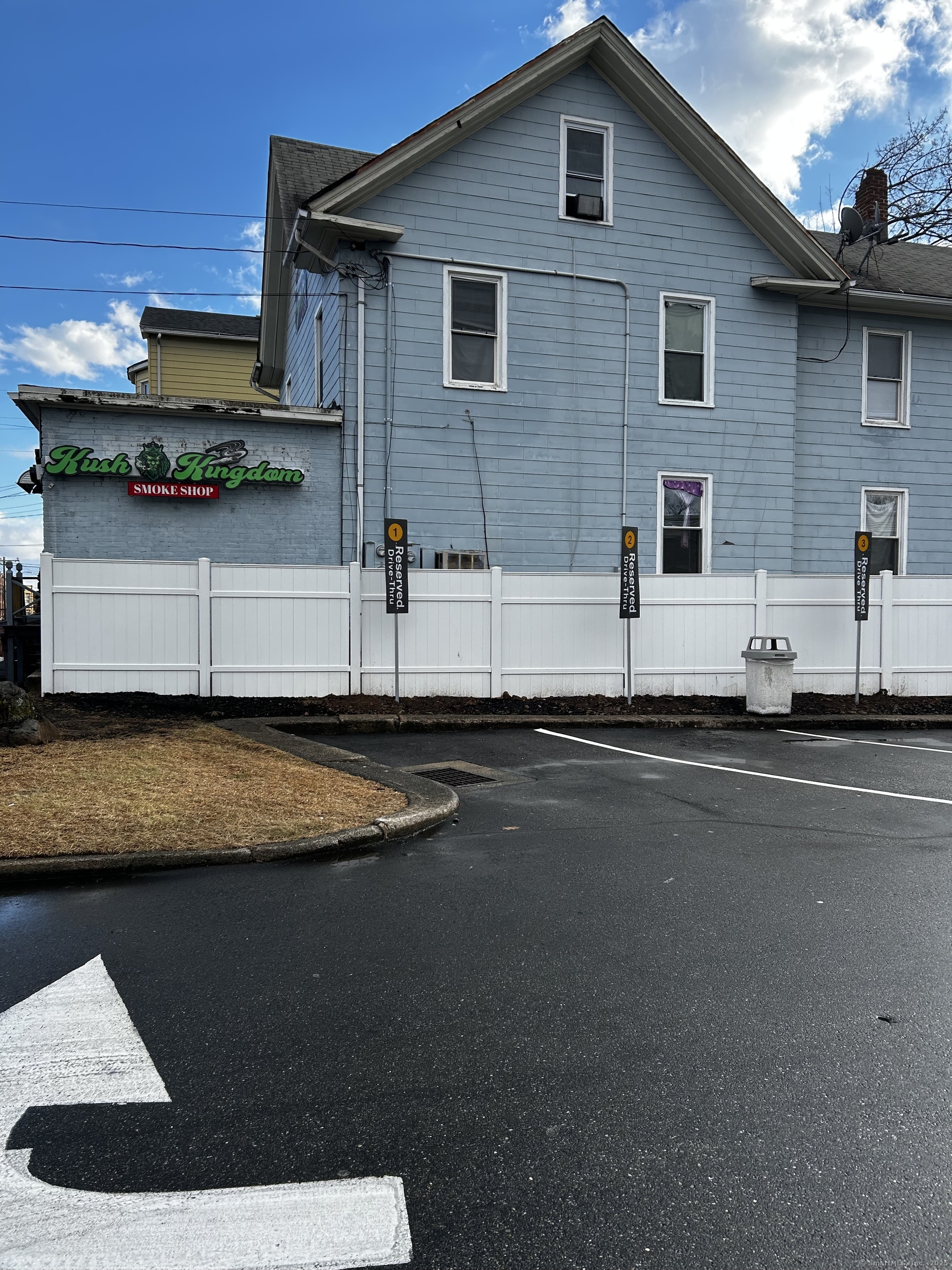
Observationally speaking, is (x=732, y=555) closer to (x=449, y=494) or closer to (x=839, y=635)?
(x=839, y=635)

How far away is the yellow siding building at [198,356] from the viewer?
2708cm

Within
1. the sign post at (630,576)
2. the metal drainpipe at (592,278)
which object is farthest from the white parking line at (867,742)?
the metal drainpipe at (592,278)

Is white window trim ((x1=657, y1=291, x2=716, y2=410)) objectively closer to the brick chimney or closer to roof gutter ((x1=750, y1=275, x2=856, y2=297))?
roof gutter ((x1=750, y1=275, x2=856, y2=297))

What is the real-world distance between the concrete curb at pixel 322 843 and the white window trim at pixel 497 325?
26.7 feet

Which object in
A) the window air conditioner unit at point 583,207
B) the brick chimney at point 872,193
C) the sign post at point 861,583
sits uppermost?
the brick chimney at point 872,193

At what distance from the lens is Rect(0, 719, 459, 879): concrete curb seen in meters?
5.12

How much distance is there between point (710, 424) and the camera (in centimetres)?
1599

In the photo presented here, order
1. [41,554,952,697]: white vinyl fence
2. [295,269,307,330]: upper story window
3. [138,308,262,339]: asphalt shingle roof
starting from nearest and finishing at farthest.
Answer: [41,554,952,697]: white vinyl fence → [295,269,307,330]: upper story window → [138,308,262,339]: asphalt shingle roof

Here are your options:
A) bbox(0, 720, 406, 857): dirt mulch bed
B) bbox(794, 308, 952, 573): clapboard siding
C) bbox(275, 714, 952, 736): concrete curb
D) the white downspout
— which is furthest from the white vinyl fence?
bbox(0, 720, 406, 857): dirt mulch bed

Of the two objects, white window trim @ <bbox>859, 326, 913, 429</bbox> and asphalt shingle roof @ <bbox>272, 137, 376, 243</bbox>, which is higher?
asphalt shingle roof @ <bbox>272, 137, 376, 243</bbox>

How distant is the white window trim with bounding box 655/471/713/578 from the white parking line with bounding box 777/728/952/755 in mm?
4257

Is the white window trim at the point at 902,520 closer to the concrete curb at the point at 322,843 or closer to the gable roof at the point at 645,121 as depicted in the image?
the gable roof at the point at 645,121

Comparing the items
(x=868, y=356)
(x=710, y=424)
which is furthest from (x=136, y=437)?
(x=868, y=356)

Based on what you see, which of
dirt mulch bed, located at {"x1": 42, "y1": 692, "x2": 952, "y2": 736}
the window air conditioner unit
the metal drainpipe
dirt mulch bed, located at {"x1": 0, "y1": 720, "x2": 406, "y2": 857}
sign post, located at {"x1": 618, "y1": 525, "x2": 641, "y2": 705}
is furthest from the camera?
the window air conditioner unit
